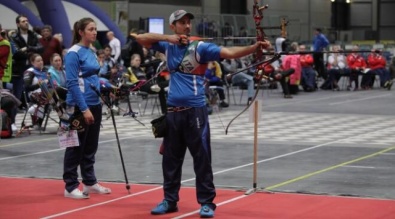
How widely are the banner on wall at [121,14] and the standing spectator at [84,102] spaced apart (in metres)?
24.1

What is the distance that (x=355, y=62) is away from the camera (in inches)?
1172

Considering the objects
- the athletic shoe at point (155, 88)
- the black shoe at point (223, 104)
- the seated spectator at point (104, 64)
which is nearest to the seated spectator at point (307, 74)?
the black shoe at point (223, 104)

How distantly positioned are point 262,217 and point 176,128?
1.18 meters

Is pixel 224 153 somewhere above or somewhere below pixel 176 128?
below

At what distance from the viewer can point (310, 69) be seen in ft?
94.2

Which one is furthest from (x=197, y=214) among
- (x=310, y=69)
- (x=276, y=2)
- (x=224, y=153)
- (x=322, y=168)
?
(x=276, y=2)

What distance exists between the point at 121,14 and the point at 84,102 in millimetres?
25110

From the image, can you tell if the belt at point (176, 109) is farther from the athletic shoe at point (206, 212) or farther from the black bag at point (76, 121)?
the black bag at point (76, 121)

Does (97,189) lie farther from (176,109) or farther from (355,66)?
(355,66)

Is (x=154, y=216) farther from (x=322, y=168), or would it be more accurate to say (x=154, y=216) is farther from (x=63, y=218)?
(x=322, y=168)

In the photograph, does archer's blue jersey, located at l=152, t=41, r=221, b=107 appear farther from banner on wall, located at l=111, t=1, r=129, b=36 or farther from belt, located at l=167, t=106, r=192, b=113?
banner on wall, located at l=111, t=1, r=129, b=36

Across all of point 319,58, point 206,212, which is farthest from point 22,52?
point 319,58

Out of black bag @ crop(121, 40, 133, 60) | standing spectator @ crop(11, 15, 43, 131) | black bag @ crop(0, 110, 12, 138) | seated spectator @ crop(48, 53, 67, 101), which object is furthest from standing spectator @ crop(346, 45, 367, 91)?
black bag @ crop(0, 110, 12, 138)

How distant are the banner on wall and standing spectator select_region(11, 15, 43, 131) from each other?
12.8 m
